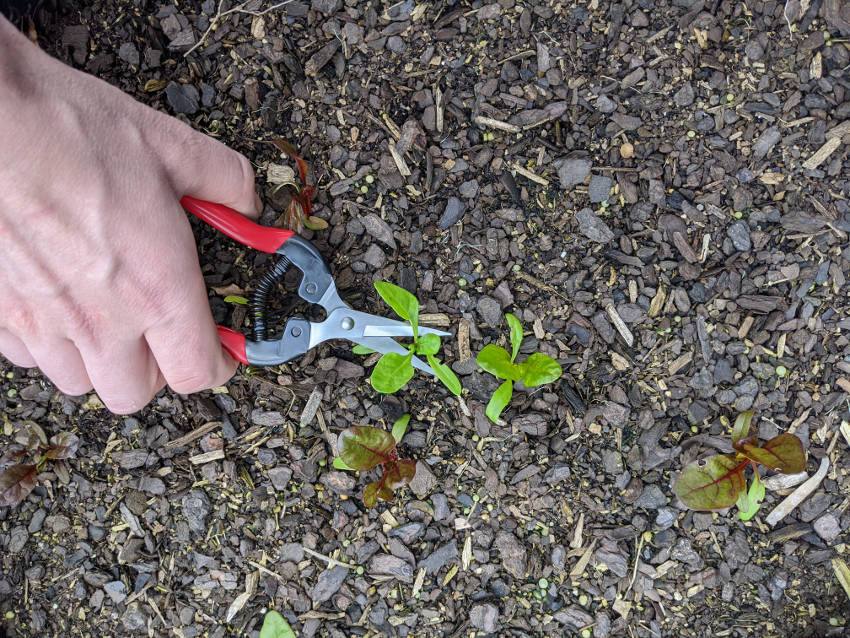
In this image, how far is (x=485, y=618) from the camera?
74.5 inches

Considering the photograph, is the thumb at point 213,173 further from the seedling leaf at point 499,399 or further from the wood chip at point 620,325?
the wood chip at point 620,325

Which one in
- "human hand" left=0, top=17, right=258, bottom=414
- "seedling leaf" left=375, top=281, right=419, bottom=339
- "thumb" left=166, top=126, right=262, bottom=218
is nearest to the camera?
"human hand" left=0, top=17, right=258, bottom=414

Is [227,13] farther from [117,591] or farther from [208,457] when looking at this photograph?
[117,591]

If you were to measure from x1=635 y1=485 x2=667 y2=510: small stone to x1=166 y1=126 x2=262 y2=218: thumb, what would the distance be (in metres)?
1.37

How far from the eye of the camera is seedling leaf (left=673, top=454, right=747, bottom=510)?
1.75 metres

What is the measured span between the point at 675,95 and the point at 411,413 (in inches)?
46.6

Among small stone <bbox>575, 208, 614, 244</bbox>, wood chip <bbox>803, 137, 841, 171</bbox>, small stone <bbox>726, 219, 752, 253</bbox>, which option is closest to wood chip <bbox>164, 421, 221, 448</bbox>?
small stone <bbox>575, 208, 614, 244</bbox>

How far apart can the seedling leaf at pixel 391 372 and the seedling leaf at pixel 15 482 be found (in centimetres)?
105

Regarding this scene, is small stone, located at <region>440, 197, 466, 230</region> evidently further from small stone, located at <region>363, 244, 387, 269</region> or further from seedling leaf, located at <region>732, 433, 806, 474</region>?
seedling leaf, located at <region>732, 433, 806, 474</region>

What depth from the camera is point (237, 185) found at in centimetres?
169

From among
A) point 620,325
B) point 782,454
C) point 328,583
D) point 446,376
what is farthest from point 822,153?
point 328,583

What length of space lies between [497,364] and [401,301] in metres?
0.32

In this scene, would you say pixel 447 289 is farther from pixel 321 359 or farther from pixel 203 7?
pixel 203 7

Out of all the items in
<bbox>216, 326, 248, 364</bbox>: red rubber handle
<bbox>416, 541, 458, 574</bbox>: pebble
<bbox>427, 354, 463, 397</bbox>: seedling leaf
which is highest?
<bbox>216, 326, 248, 364</bbox>: red rubber handle
